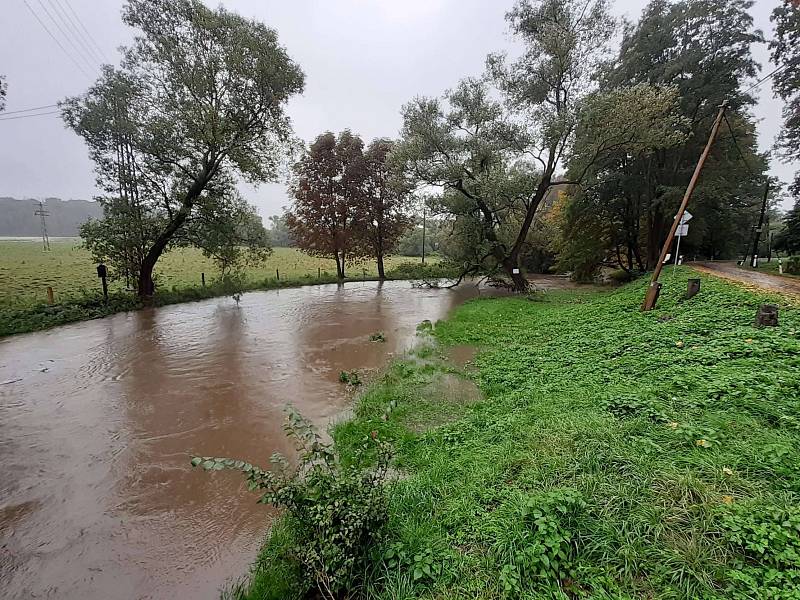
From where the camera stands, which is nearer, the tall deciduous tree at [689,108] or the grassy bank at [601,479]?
the grassy bank at [601,479]

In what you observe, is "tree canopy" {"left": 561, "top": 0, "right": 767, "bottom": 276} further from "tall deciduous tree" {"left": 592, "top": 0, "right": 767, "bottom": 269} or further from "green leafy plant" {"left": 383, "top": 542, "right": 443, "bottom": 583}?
"green leafy plant" {"left": 383, "top": 542, "right": 443, "bottom": 583}

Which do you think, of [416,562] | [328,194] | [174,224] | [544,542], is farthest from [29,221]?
[544,542]

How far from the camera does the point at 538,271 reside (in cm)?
2711

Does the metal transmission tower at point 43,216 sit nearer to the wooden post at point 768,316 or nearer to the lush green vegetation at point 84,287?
the lush green vegetation at point 84,287

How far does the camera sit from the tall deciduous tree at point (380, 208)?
67.5 ft

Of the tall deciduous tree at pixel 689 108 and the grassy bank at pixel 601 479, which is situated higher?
the tall deciduous tree at pixel 689 108

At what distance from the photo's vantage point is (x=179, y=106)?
11.8 metres

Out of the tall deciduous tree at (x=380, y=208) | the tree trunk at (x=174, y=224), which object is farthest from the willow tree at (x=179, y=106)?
the tall deciduous tree at (x=380, y=208)

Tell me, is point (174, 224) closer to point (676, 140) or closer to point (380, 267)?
point (380, 267)

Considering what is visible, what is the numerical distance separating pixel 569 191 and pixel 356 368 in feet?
55.2

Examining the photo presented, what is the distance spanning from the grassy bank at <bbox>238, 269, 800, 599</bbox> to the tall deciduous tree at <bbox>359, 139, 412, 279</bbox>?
16873 mm

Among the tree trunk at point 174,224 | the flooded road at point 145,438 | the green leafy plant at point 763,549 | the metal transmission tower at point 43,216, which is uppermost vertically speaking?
the metal transmission tower at point 43,216

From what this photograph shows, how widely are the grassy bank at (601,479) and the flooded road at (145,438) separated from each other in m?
0.77

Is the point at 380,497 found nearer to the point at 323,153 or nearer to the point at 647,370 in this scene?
the point at 647,370
